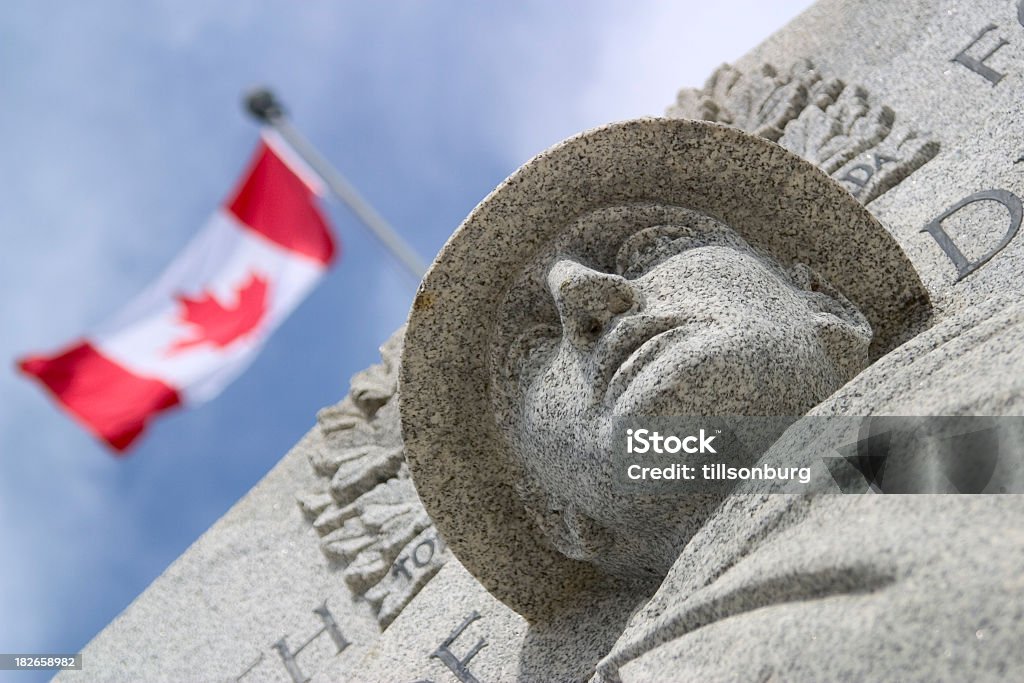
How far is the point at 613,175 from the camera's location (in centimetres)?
239

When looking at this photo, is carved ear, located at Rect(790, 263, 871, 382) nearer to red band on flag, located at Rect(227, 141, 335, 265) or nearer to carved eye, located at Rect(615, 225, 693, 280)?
carved eye, located at Rect(615, 225, 693, 280)

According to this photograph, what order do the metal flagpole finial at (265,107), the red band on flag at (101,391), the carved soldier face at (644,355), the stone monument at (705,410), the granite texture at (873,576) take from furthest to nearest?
1. the metal flagpole finial at (265,107)
2. the red band on flag at (101,391)
3. the carved soldier face at (644,355)
4. the stone monument at (705,410)
5. the granite texture at (873,576)

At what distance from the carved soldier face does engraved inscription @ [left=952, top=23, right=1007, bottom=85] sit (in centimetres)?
144

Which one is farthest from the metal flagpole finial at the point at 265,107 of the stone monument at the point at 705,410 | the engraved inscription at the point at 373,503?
the stone monument at the point at 705,410

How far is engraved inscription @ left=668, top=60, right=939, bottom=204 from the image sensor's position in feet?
11.3

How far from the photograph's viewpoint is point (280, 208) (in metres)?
6.22

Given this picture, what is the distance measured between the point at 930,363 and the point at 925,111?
7.08 feet

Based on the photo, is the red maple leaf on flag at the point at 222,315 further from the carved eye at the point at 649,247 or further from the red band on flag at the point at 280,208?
the carved eye at the point at 649,247

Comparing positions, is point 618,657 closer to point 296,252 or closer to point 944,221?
point 944,221

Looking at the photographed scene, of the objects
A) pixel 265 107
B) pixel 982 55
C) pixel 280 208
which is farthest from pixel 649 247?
pixel 265 107

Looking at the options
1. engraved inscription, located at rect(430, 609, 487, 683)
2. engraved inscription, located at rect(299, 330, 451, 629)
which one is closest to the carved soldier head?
engraved inscription, located at rect(430, 609, 487, 683)

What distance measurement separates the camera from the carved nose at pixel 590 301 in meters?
2.09

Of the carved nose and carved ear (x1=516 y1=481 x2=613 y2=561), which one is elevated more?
the carved nose

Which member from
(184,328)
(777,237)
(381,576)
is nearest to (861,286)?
(777,237)
